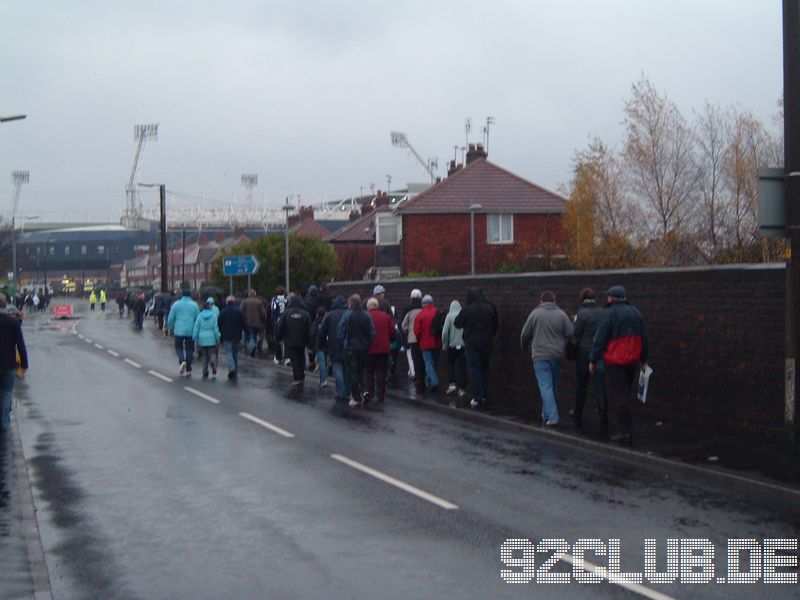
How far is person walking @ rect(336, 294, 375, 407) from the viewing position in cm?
1788

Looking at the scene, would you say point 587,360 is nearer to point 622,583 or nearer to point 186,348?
point 622,583

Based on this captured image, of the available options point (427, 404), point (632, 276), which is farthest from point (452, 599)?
point (427, 404)

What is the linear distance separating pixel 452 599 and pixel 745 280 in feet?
25.9

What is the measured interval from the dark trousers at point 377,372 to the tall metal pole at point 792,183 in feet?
25.5

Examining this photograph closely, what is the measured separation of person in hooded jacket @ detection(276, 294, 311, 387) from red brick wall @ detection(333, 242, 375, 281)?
3947 cm

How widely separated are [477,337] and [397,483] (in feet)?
21.6

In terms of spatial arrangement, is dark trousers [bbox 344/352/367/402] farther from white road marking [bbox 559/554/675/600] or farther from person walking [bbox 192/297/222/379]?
white road marking [bbox 559/554/675/600]

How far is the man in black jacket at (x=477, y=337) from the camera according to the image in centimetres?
1727

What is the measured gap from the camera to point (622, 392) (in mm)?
13125

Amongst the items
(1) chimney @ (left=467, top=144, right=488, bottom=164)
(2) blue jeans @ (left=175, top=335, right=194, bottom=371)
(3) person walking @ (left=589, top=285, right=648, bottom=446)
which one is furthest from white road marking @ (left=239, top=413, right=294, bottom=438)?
(1) chimney @ (left=467, top=144, right=488, bottom=164)

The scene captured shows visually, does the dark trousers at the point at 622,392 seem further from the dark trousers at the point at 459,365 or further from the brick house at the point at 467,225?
the brick house at the point at 467,225

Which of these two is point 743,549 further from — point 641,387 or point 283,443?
point 283,443

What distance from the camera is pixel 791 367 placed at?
1239 centimetres

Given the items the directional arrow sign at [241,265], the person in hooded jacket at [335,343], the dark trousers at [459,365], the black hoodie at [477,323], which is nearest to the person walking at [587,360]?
the black hoodie at [477,323]
